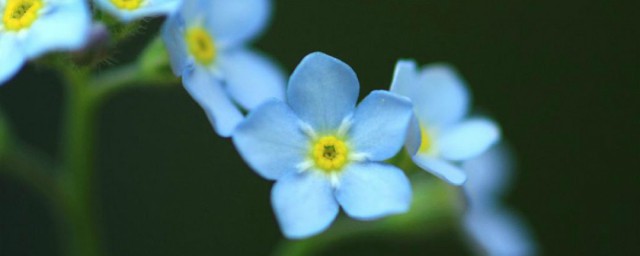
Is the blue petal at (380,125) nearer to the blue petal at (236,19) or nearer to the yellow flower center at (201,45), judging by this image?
the yellow flower center at (201,45)

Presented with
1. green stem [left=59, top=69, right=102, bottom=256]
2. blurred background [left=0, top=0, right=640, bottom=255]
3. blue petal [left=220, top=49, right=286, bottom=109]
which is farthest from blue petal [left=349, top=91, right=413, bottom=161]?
blurred background [left=0, top=0, right=640, bottom=255]

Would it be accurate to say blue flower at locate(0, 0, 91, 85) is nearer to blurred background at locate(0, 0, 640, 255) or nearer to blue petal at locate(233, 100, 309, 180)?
blue petal at locate(233, 100, 309, 180)

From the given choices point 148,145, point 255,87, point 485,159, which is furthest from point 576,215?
point 255,87

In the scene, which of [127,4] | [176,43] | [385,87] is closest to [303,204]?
[176,43]

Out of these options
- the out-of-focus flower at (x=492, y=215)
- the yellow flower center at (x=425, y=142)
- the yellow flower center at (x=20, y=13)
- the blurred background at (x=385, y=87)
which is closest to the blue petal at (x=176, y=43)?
the yellow flower center at (x=20, y=13)

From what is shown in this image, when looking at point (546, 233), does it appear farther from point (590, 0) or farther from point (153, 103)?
point (153, 103)

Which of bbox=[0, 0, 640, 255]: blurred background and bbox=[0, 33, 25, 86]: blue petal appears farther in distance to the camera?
bbox=[0, 0, 640, 255]: blurred background

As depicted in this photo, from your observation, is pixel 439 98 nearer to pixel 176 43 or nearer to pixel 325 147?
pixel 325 147
